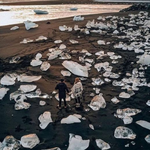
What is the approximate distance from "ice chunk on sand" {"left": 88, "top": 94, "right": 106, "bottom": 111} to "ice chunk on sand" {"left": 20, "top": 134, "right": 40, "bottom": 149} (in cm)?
248

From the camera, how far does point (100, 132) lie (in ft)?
24.9

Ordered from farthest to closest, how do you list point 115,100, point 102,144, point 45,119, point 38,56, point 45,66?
point 38,56 < point 45,66 < point 115,100 < point 45,119 < point 102,144

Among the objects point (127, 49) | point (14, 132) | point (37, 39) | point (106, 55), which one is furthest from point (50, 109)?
point (37, 39)

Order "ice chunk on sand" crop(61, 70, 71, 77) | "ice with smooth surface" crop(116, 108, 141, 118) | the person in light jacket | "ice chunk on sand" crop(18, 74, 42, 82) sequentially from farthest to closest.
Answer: "ice chunk on sand" crop(61, 70, 71, 77) < "ice chunk on sand" crop(18, 74, 42, 82) < the person in light jacket < "ice with smooth surface" crop(116, 108, 141, 118)

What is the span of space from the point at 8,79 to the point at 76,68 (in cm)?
310

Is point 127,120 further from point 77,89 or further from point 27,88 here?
point 27,88

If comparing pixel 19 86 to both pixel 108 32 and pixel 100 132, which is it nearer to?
pixel 100 132

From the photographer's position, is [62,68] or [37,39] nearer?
[62,68]

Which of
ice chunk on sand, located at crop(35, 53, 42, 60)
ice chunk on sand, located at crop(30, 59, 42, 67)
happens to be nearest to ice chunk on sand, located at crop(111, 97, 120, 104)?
ice chunk on sand, located at crop(30, 59, 42, 67)

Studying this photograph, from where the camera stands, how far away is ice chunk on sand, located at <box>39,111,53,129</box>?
7.87m

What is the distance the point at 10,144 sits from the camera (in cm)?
704

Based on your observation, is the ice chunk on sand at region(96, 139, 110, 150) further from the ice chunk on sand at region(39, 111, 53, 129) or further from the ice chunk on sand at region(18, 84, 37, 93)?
the ice chunk on sand at region(18, 84, 37, 93)

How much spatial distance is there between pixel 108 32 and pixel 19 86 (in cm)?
1014

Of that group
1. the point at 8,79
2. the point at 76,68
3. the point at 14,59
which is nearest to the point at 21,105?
the point at 8,79
